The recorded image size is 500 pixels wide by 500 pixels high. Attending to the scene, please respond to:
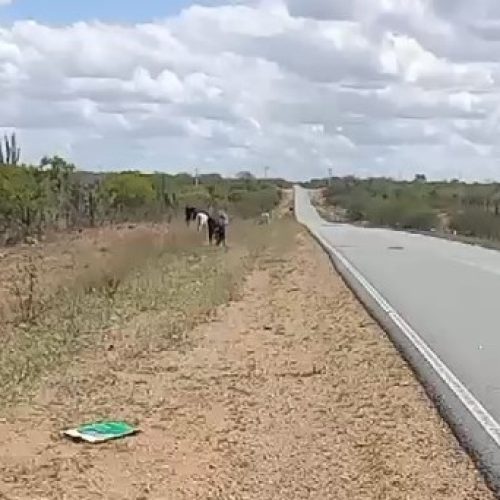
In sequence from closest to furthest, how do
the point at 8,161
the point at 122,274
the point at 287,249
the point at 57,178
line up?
1. the point at 122,274
2. the point at 287,249
3. the point at 8,161
4. the point at 57,178

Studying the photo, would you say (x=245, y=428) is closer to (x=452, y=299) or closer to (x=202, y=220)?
(x=452, y=299)

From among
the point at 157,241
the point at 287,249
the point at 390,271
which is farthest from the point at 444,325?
the point at 287,249

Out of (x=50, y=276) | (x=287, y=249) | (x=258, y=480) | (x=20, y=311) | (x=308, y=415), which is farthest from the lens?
(x=287, y=249)

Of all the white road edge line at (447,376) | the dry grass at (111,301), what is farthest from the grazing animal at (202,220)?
the white road edge line at (447,376)

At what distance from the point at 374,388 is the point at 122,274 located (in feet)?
51.6

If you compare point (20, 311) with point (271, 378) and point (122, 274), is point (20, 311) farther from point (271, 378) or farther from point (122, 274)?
point (271, 378)

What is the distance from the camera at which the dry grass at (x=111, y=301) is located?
1531 centimetres

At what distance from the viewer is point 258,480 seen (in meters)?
8.89

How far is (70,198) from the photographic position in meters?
69.2

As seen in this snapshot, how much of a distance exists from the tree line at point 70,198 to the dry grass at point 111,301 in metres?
16.2

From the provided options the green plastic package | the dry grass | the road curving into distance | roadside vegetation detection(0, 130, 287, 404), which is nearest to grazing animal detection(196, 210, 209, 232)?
roadside vegetation detection(0, 130, 287, 404)

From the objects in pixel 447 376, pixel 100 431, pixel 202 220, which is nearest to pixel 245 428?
pixel 100 431

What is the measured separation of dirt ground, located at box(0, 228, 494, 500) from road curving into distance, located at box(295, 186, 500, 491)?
0.82 ft

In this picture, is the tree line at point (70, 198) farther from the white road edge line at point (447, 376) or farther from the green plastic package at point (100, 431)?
the green plastic package at point (100, 431)
